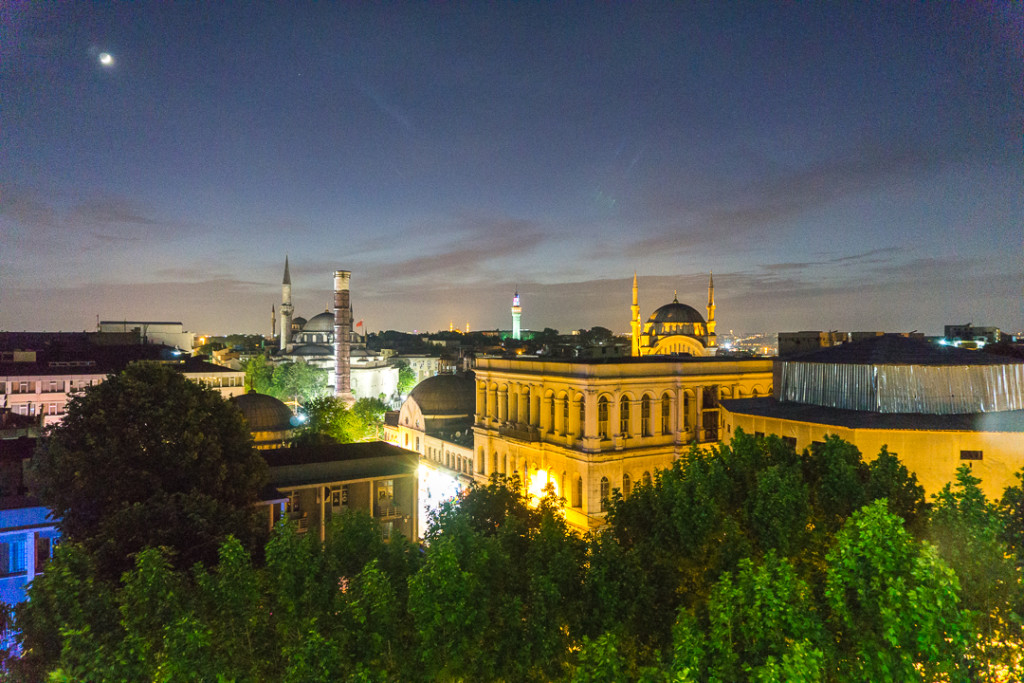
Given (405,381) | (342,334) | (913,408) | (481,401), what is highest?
(342,334)

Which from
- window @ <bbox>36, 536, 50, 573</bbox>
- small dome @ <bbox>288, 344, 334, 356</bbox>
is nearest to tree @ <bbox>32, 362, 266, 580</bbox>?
window @ <bbox>36, 536, 50, 573</bbox>

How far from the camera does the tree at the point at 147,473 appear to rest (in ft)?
62.3

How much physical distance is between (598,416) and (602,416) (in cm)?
42

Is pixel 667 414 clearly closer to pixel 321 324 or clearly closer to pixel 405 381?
pixel 405 381

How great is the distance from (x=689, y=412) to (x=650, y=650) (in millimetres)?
28970

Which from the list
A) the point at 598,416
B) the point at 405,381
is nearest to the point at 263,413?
the point at 598,416

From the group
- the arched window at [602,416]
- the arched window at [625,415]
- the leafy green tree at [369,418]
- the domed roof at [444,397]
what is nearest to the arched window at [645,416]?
the arched window at [625,415]

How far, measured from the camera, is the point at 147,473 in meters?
20.5

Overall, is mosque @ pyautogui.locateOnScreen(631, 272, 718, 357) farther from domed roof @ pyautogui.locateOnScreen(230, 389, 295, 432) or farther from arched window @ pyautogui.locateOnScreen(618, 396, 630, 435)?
domed roof @ pyautogui.locateOnScreen(230, 389, 295, 432)

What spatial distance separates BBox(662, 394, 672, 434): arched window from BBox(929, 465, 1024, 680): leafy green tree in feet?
87.3

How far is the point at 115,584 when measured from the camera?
17.5 metres

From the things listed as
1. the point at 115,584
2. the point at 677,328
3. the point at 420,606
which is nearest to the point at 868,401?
the point at 420,606

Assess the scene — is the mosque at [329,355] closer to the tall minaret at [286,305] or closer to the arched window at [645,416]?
the tall minaret at [286,305]

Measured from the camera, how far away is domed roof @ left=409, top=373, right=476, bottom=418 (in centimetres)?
5444
